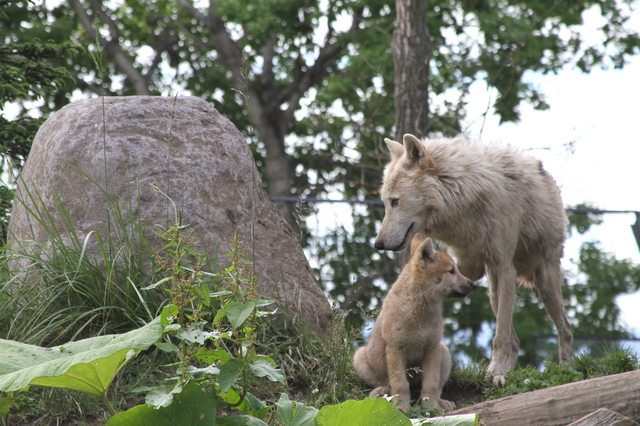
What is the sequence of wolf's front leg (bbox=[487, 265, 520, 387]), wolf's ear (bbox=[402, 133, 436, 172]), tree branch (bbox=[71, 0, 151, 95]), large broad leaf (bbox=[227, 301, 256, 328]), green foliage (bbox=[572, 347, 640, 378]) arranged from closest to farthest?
1. large broad leaf (bbox=[227, 301, 256, 328])
2. green foliage (bbox=[572, 347, 640, 378])
3. wolf's front leg (bbox=[487, 265, 520, 387])
4. wolf's ear (bbox=[402, 133, 436, 172])
5. tree branch (bbox=[71, 0, 151, 95])

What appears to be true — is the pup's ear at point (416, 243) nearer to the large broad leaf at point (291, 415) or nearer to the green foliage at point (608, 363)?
the green foliage at point (608, 363)

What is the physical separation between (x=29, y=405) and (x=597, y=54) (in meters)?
17.7

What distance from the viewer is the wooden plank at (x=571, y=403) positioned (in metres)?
3.58

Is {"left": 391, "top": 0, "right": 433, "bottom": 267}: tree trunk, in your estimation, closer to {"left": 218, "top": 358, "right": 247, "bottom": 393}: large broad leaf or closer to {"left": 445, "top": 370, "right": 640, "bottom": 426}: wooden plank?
{"left": 445, "top": 370, "right": 640, "bottom": 426}: wooden plank

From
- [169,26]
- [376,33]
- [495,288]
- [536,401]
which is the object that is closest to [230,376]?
[536,401]

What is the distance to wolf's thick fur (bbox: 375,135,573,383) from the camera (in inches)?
219

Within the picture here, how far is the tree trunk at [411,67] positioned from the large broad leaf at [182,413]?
6.70 meters

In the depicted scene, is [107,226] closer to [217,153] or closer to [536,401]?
[217,153]

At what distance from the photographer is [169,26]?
69.6 feet

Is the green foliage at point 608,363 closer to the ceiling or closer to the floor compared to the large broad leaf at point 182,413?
closer to the floor

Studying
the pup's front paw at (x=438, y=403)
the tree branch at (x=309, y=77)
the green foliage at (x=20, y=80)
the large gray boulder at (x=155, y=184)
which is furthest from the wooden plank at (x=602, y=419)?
the tree branch at (x=309, y=77)

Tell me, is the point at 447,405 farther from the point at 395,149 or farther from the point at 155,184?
the point at 155,184

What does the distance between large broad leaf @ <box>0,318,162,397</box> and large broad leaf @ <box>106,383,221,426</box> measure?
0.22 meters

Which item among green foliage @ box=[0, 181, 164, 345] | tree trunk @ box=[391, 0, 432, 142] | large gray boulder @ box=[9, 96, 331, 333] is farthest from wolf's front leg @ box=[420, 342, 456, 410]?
tree trunk @ box=[391, 0, 432, 142]
